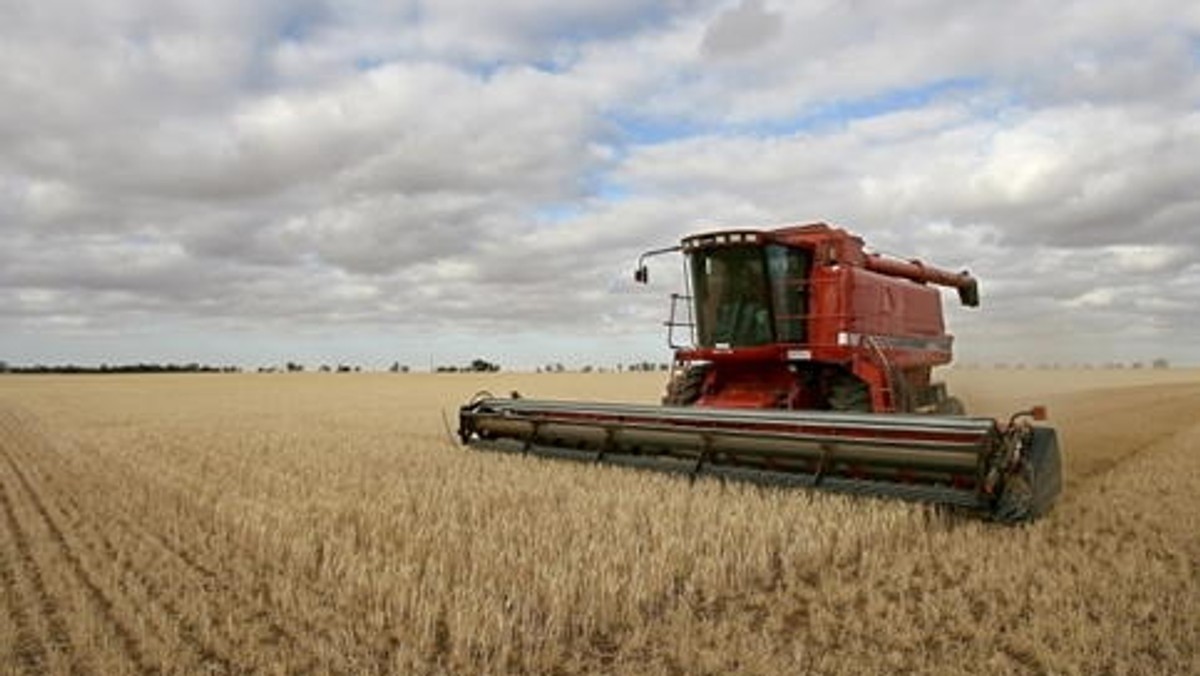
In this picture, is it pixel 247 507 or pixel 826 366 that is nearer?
pixel 247 507

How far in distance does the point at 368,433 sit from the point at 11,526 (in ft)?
23.8

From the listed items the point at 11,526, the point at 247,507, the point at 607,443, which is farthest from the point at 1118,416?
the point at 11,526

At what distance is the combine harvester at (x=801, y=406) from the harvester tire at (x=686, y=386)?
18 mm

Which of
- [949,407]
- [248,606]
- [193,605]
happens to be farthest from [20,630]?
[949,407]

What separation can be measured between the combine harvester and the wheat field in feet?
1.18

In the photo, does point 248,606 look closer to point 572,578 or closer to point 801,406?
point 572,578

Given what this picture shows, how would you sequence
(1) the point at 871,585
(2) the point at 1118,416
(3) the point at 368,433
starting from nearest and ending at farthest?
(1) the point at 871,585 → (3) the point at 368,433 → (2) the point at 1118,416

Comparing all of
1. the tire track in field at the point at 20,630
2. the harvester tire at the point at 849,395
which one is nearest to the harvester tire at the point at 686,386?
the harvester tire at the point at 849,395

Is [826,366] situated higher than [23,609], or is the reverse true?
[826,366]

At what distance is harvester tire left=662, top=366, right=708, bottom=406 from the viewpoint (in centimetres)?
1002

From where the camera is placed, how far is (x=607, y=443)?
8.56 m

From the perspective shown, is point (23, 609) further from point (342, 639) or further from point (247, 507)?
point (247, 507)

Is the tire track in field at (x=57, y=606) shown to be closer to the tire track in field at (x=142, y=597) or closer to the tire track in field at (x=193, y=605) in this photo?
the tire track in field at (x=142, y=597)

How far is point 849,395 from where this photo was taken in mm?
9070
